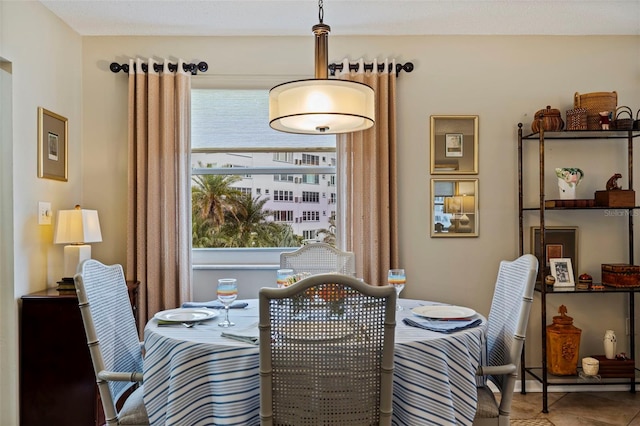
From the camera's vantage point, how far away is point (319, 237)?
380 cm

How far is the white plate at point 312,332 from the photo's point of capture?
151cm

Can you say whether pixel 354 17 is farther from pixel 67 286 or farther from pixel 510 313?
pixel 67 286

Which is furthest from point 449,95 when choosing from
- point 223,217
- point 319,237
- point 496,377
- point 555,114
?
point 496,377

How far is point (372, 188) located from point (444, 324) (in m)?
1.64

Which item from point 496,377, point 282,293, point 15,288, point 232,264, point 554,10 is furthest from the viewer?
point 232,264

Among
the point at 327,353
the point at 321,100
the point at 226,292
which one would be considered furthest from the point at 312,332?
the point at 321,100

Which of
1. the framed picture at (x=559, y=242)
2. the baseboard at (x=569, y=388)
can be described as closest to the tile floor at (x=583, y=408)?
the baseboard at (x=569, y=388)

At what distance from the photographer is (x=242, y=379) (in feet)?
5.55

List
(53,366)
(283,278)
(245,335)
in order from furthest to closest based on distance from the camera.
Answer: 1. (53,366)
2. (283,278)
3. (245,335)

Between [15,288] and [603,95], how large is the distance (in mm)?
3925

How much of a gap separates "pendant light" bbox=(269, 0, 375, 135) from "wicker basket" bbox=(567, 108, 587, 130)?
6.23ft

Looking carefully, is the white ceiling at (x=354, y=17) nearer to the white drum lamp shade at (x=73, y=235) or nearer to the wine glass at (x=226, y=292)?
the white drum lamp shade at (x=73, y=235)

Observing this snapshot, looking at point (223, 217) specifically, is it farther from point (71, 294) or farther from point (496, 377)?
point (496, 377)

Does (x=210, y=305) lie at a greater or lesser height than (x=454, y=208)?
lesser
